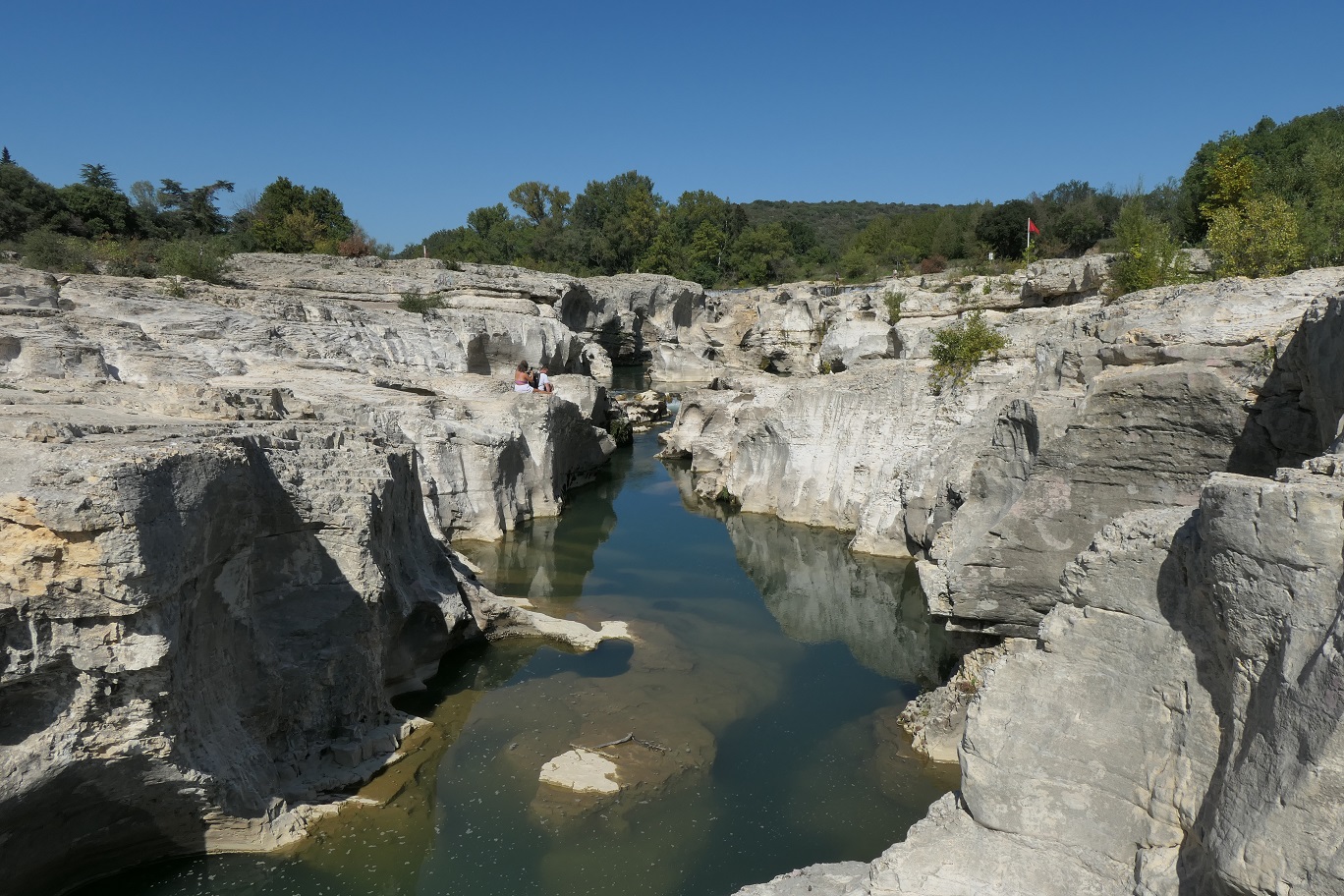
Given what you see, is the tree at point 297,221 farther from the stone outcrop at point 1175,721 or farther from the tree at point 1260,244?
the stone outcrop at point 1175,721

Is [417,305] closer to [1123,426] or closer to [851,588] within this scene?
[851,588]

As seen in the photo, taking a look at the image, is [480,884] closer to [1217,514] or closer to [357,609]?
[357,609]

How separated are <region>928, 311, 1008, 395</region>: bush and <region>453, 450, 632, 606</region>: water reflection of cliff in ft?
23.6

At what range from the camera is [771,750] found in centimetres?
888

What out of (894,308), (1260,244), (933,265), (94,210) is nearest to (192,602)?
(1260,244)

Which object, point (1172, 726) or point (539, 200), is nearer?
point (1172, 726)

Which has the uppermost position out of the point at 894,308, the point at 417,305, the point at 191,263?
Answer: the point at 191,263

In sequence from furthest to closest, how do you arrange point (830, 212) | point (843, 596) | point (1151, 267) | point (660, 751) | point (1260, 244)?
point (830, 212), point (843, 596), point (1151, 267), point (1260, 244), point (660, 751)

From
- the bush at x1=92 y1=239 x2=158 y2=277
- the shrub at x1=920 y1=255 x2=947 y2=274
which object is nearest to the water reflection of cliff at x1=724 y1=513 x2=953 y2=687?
the bush at x1=92 y1=239 x2=158 y2=277

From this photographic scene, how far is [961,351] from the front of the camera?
14.2m

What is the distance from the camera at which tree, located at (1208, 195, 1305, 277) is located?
1277 centimetres

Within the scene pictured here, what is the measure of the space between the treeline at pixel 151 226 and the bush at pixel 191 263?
27mm

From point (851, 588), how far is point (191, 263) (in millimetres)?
20046

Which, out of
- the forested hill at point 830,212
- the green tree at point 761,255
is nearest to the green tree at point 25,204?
the green tree at point 761,255
